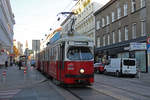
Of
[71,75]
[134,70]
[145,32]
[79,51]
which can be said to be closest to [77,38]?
[79,51]

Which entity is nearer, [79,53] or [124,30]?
[79,53]

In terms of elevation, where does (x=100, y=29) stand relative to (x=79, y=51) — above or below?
above

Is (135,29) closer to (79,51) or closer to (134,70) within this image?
(134,70)

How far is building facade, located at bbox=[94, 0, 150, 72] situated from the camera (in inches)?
1214

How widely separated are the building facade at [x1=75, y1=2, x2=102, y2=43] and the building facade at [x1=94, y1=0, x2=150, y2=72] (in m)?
3.25

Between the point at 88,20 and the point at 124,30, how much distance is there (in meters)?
22.2

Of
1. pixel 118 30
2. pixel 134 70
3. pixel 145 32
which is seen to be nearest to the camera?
pixel 134 70

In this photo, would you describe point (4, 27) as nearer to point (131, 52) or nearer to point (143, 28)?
point (131, 52)

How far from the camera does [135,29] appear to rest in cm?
3322

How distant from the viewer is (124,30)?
3672cm

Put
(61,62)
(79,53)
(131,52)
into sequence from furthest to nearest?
1. (131,52)
2. (61,62)
3. (79,53)

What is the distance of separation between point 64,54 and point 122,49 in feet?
77.5

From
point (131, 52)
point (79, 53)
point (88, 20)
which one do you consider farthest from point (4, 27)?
point (79, 53)

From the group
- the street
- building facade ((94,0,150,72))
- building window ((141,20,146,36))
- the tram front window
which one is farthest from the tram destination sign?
building window ((141,20,146,36))
